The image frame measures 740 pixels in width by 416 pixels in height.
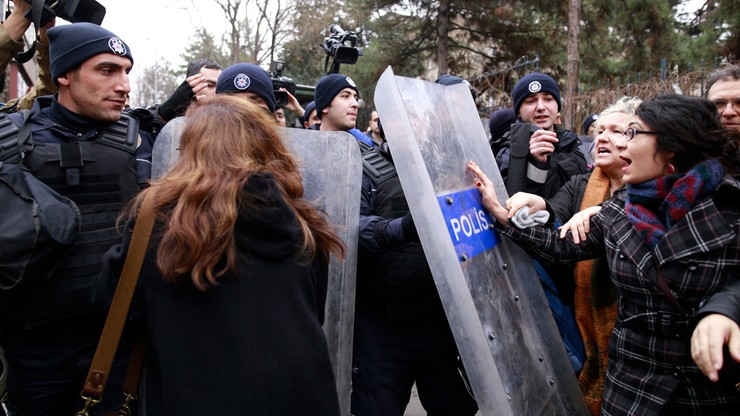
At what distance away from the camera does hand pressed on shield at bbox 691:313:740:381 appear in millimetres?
1601

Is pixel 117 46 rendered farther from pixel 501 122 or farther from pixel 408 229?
pixel 501 122

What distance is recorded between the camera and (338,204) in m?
2.32

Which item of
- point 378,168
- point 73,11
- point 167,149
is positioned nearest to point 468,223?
point 378,168

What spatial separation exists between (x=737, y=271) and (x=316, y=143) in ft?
4.95

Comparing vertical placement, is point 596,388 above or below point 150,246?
below

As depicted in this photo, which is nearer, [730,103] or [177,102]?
A: [730,103]

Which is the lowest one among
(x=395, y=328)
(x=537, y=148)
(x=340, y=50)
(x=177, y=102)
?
(x=395, y=328)

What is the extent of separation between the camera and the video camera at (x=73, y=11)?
2.52m

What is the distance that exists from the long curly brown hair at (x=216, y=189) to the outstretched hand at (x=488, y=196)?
0.68 meters

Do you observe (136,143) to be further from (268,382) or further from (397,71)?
(397,71)

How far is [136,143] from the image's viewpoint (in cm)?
230

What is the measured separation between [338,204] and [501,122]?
1602 millimetres

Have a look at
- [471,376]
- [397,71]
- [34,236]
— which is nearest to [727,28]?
[397,71]

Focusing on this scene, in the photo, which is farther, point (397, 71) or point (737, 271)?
point (397, 71)
